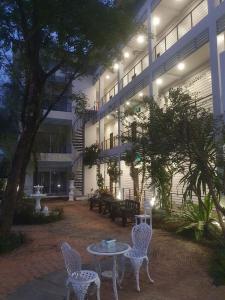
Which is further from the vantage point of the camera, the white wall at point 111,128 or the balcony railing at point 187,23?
the white wall at point 111,128

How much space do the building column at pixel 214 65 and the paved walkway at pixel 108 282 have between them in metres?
4.12

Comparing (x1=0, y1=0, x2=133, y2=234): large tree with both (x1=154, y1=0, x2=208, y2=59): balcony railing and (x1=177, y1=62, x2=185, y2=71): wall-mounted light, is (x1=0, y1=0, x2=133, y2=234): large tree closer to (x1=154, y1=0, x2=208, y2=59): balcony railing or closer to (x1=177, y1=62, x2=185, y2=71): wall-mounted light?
(x1=177, y1=62, x2=185, y2=71): wall-mounted light

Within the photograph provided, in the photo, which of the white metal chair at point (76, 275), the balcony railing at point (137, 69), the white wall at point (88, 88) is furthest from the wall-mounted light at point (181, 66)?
the white wall at point (88, 88)

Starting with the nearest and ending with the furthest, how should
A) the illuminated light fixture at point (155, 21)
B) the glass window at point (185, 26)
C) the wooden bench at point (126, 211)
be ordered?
the wooden bench at point (126, 211) < the glass window at point (185, 26) < the illuminated light fixture at point (155, 21)

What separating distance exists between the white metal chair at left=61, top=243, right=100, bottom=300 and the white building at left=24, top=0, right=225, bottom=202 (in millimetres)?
4837

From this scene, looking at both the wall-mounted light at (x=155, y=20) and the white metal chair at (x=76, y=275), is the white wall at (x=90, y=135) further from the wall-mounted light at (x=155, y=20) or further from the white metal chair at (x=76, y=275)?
→ the white metal chair at (x=76, y=275)

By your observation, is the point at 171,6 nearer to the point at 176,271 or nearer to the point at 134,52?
the point at 134,52

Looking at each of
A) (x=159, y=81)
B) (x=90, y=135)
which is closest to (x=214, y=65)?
(x=159, y=81)

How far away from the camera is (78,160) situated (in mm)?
23266

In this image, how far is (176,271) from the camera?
562 centimetres

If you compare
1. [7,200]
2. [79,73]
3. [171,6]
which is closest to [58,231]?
[7,200]

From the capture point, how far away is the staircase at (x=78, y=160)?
22.9 meters

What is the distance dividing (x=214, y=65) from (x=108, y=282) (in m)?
7.14

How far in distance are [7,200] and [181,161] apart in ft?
16.8
